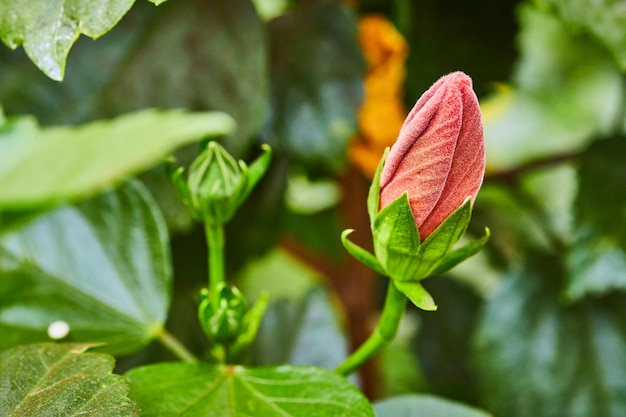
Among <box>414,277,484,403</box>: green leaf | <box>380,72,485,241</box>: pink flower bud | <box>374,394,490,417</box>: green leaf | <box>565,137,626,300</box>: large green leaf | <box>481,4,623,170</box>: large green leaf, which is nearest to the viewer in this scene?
<box>380,72,485,241</box>: pink flower bud

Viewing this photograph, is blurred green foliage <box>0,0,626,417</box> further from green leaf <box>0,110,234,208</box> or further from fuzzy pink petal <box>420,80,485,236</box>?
fuzzy pink petal <box>420,80,485,236</box>

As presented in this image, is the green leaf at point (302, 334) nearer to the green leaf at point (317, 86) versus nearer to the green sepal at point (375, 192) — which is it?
the green leaf at point (317, 86)

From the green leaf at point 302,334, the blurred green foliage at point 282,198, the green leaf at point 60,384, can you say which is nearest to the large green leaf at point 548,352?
the blurred green foliage at point 282,198

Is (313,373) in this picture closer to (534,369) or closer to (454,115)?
(454,115)

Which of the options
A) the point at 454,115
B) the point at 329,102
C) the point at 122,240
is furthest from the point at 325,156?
the point at 454,115

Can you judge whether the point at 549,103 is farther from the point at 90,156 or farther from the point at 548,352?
the point at 90,156

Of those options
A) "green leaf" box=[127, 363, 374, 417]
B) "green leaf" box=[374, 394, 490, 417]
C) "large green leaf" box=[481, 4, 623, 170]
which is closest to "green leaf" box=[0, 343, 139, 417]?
"green leaf" box=[127, 363, 374, 417]
